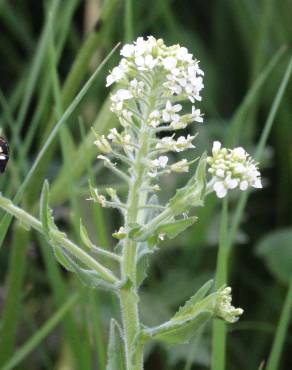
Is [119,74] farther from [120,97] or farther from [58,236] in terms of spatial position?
[58,236]

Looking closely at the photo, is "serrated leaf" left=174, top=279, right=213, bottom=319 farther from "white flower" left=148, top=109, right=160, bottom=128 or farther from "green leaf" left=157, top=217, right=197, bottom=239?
"white flower" left=148, top=109, right=160, bottom=128

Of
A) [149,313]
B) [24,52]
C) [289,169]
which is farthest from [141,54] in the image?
[24,52]

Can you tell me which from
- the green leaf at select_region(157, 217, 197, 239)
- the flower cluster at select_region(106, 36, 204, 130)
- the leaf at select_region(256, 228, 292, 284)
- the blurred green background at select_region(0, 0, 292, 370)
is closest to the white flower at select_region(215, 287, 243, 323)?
the green leaf at select_region(157, 217, 197, 239)

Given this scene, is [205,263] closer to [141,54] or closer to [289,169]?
[289,169]

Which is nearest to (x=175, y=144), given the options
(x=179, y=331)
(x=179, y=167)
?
(x=179, y=167)

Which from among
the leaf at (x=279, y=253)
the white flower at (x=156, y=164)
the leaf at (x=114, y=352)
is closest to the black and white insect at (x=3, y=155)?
the white flower at (x=156, y=164)

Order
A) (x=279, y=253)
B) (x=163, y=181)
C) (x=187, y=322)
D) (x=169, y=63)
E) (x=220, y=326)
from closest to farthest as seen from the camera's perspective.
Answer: (x=169, y=63) → (x=187, y=322) → (x=220, y=326) → (x=279, y=253) → (x=163, y=181)
